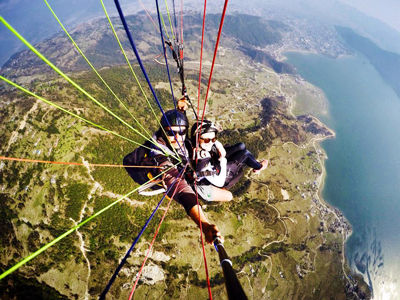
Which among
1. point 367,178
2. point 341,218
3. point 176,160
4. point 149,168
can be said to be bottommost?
point 341,218

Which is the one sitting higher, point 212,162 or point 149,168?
point 212,162

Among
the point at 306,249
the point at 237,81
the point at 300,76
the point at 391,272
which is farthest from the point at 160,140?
the point at 300,76

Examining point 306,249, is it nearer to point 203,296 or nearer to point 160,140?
point 203,296

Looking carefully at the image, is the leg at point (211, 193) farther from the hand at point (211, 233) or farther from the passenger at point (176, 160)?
the hand at point (211, 233)

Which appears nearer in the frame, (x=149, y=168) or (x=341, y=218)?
(x=149, y=168)

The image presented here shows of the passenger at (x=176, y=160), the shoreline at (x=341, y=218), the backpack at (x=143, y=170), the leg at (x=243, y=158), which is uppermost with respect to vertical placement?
the leg at (x=243, y=158)

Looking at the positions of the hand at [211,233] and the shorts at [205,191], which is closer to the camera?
the hand at [211,233]

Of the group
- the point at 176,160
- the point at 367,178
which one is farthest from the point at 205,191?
the point at 367,178

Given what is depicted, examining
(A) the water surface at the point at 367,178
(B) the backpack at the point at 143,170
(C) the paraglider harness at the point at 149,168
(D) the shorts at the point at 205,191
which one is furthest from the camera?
(A) the water surface at the point at 367,178

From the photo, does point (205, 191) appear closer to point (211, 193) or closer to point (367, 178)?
point (211, 193)

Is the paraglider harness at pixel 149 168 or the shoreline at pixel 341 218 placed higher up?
the paraglider harness at pixel 149 168

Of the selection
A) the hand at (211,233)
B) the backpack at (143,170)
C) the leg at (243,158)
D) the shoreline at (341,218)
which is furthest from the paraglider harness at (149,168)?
the shoreline at (341,218)
